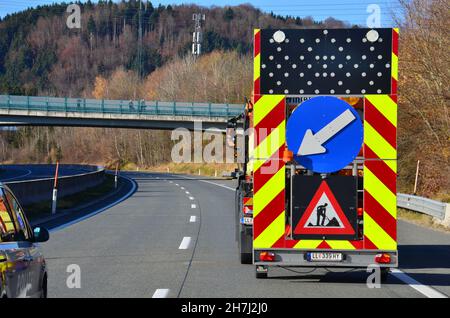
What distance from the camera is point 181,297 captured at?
9258 millimetres

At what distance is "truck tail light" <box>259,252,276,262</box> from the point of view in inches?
395

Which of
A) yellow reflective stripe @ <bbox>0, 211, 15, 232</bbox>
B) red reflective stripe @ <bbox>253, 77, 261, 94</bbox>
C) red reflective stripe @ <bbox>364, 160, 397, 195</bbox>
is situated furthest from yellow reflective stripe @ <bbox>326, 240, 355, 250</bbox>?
yellow reflective stripe @ <bbox>0, 211, 15, 232</bbox>

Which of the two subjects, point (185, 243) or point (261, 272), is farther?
point (185, 243)

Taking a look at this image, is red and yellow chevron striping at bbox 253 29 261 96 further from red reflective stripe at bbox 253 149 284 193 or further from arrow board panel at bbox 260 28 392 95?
red reflective stripe at bbox 253 149 284 193

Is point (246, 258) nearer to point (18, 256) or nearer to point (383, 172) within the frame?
point (383, 172)

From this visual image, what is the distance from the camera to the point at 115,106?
223ft

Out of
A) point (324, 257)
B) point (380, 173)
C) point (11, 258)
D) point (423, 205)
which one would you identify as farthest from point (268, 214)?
point (423, 205)

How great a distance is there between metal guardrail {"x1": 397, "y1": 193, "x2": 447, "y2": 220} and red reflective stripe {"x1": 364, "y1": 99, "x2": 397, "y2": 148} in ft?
36.0

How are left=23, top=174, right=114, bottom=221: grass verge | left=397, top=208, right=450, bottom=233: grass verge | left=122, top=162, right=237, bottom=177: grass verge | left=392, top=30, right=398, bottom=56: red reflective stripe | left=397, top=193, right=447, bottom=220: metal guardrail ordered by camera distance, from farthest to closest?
left=122, top=162, right=237, bottom=177: grass verge
left=23, top=174, right=114, bottom=221: grass verge
left=397, top=193, right=447, bottom=220: metal guardrail
left=397, top=208, right=450, bottom=233: grass verge
left=392, top=30, right=398, bottom=56: red reflective stripe

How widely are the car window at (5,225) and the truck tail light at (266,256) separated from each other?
161 inches

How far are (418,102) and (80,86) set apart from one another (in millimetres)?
161425

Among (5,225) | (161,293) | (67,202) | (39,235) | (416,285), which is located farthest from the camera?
(67,202)

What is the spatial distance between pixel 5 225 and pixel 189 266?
19.7 ft

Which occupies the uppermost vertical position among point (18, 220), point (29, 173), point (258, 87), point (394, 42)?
point (394, 42)
